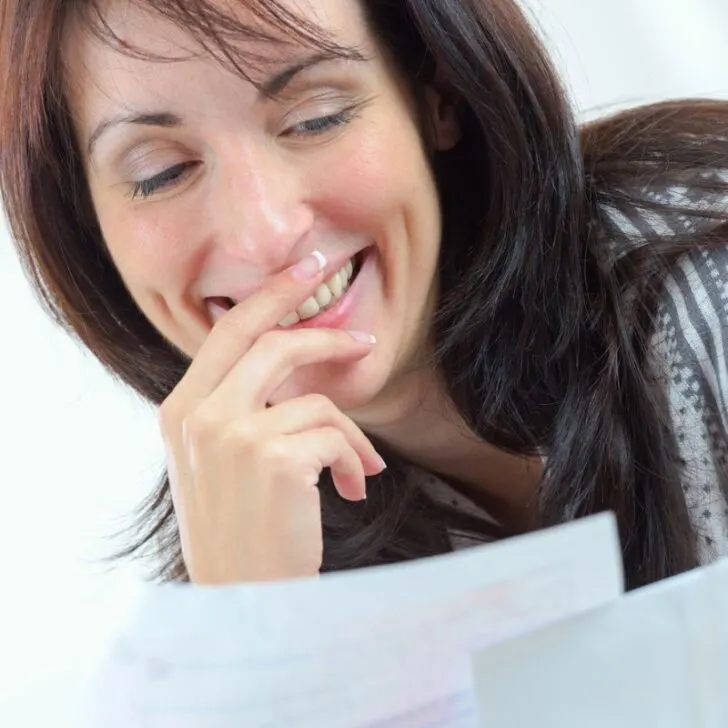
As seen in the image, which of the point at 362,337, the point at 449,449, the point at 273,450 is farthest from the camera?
the point at 449,449

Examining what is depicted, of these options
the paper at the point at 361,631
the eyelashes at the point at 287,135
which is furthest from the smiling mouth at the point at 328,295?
the paper at the point at 361,631

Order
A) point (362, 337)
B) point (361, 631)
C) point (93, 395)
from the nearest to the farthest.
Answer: point (361, 631) < point (362, 337) < point (93, 395)

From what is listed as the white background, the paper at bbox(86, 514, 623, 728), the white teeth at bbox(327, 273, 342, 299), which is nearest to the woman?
the white teeth at bbox(327, 273, 342, 299)

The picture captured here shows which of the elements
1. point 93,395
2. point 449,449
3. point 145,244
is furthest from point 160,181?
point 93,395

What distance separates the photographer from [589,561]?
37 cm

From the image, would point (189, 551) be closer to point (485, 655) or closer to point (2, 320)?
point (485, 655)

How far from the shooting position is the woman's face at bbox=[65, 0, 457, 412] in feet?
2.15

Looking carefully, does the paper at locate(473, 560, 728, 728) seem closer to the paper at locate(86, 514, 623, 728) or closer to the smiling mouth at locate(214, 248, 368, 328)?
the paper at locate(86, 514, 623, 728)

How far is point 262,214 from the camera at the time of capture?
2.16 feet

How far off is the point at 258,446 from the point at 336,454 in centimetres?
6

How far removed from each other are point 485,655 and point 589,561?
0.06m

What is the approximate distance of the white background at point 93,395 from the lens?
1256 millimetres

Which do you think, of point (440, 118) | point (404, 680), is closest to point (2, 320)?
point (440, 118)

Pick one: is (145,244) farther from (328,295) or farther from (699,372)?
(699,372)
